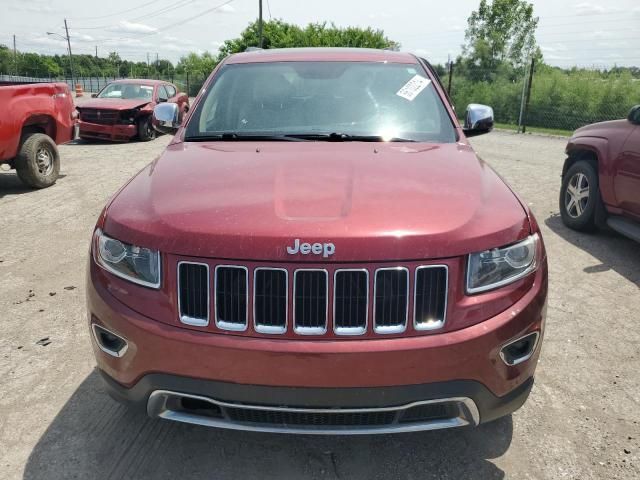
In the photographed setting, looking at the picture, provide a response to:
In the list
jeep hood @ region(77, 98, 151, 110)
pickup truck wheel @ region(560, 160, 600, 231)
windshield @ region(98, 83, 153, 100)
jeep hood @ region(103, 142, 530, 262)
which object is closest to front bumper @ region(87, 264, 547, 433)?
jeep hood @ region(103, 142, 530, 262)

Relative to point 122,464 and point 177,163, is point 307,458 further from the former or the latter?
point 177,163

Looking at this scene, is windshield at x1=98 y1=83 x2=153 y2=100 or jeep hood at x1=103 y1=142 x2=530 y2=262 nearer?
jeep hood at x1=103 y1=142 x2=530 y2=262

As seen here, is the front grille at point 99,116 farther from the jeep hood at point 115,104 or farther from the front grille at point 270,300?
the front grille at point 270,300

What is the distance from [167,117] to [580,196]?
14.3 feet

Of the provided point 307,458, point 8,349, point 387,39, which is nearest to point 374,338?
point 307,458

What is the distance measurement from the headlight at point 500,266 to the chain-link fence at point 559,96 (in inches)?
722

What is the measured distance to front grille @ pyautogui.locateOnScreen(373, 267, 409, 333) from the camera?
1968 mm

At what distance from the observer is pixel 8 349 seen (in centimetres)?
340

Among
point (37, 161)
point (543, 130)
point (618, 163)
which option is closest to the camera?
point (618, 163)

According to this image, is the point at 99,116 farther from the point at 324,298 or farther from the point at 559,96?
the point at 559,96

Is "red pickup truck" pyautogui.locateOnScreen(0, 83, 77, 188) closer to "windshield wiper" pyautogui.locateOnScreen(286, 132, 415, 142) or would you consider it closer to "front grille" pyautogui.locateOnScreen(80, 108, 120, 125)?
"front grille" pyautogui.locateOnScreen(80, 108, 120, 125)

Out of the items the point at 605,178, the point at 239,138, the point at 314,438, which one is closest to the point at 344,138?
the point at 239,138

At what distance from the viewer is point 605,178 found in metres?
5.41

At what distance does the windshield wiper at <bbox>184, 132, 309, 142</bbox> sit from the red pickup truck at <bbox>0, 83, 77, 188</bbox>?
5072 mm
